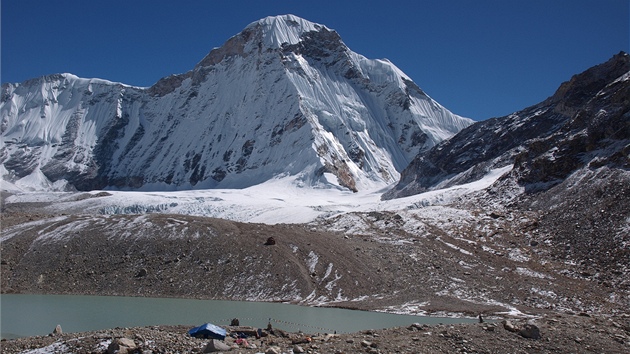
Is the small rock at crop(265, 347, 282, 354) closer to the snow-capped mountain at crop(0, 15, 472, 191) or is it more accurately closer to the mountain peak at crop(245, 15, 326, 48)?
the snow-capped mountain at crop(0, 15, 472, 191)

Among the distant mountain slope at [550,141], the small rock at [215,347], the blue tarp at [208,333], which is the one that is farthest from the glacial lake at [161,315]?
the distant mountain slope at [550,141]

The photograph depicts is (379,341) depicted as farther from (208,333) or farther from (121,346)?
(121,346)

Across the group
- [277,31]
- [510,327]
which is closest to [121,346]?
[510,327]

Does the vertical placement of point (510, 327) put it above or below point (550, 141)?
below

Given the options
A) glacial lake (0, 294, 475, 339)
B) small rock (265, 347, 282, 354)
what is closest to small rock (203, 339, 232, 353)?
small rock (265, 347, 282, 354)

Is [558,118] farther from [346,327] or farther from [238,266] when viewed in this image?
[346,327]

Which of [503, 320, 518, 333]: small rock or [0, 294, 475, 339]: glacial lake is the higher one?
[503, 320, 518, 333]: small rock

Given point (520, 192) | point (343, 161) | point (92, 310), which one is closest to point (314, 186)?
point (343, 161)
